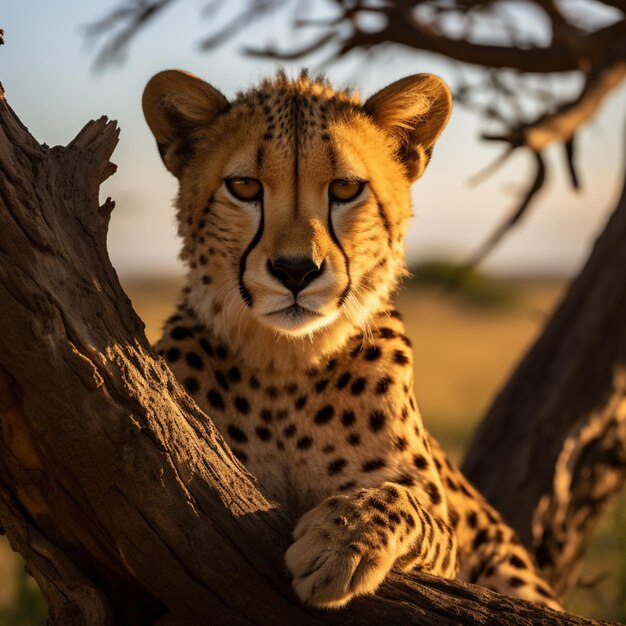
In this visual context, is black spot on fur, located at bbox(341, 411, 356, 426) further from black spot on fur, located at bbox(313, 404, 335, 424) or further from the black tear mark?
the black tear mark

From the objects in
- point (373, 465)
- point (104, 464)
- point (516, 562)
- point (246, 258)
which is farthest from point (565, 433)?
point (104, 464)

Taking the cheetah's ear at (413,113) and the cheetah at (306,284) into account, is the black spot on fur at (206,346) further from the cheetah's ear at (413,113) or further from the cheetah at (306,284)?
the cheetah's ear at (413,113)

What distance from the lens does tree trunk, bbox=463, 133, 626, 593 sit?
3.45 m

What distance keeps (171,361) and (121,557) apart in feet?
1.78

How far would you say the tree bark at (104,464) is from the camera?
1715 mm

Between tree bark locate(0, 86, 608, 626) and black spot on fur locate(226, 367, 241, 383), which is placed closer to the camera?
tree bark locate(0, 86, 608, 626)

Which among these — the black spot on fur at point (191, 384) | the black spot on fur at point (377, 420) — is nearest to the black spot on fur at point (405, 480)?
the black spot on fur at point (377, 420)

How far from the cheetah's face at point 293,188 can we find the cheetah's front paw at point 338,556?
413 millimetres

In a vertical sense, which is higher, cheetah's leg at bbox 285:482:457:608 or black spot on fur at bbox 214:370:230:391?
black spot on fur at bbox 214:370:230:391

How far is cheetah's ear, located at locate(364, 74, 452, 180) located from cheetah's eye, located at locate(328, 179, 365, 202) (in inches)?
10.4

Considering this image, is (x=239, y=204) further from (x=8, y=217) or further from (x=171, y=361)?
(x=8, y=217)

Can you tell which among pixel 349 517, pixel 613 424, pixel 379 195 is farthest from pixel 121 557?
pixel 613 424

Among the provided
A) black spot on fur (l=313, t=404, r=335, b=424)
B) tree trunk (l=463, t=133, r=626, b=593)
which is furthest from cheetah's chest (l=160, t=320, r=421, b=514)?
tree trunk (l=463, t=133, r=626, b=593)

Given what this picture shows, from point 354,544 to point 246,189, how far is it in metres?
0.77
